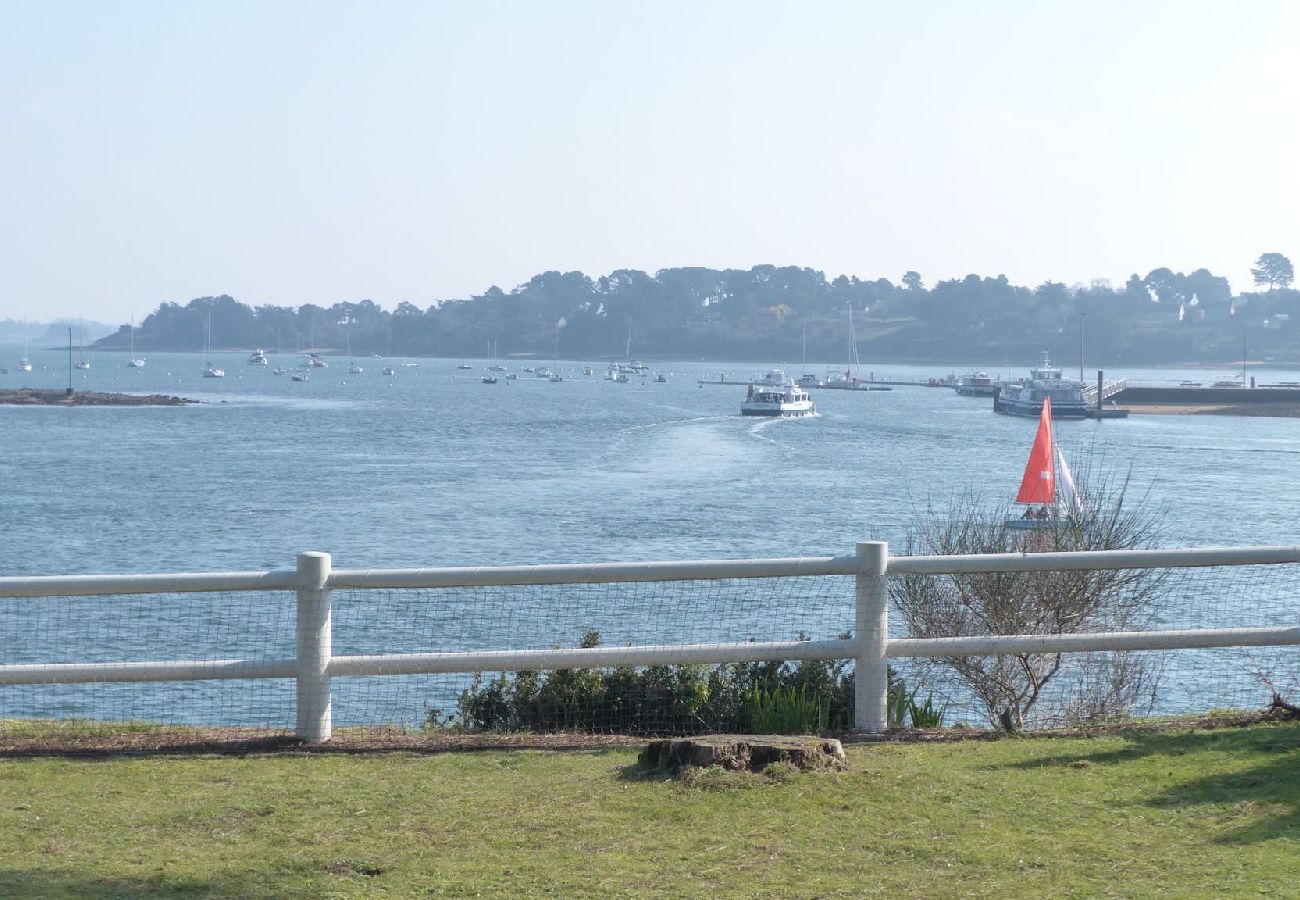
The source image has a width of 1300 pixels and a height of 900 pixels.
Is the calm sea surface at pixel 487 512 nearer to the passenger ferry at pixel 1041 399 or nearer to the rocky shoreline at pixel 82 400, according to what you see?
the passenger ferry at pixel 1041 399

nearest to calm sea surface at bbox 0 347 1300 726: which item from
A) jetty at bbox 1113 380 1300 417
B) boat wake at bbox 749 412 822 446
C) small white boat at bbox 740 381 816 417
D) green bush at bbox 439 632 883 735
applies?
boat wake at bbox 749 412 822 446

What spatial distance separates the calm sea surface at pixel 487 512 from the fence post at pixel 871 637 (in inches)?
187

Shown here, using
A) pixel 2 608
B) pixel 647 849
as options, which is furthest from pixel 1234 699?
pixel 2 608

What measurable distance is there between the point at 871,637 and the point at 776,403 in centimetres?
13853

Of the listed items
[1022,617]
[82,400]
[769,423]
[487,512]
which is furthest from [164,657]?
[82,400]

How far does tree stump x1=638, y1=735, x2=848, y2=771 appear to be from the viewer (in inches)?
302

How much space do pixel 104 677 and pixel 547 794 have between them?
2.59 metres

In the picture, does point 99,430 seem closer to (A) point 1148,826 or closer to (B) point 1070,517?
(B) point 1070,517

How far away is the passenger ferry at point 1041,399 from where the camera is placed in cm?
14375

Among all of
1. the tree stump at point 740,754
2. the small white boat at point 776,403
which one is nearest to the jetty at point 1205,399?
the small white boat at point 776,403

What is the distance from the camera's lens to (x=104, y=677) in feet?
27.5

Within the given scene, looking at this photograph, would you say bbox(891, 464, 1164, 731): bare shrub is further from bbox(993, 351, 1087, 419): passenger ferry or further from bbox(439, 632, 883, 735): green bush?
bbox(993, 351, 1087, 419): passenger ferry

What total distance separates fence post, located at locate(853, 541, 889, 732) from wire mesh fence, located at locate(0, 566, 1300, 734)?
1.92 feet

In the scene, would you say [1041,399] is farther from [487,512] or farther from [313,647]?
[313,647]
